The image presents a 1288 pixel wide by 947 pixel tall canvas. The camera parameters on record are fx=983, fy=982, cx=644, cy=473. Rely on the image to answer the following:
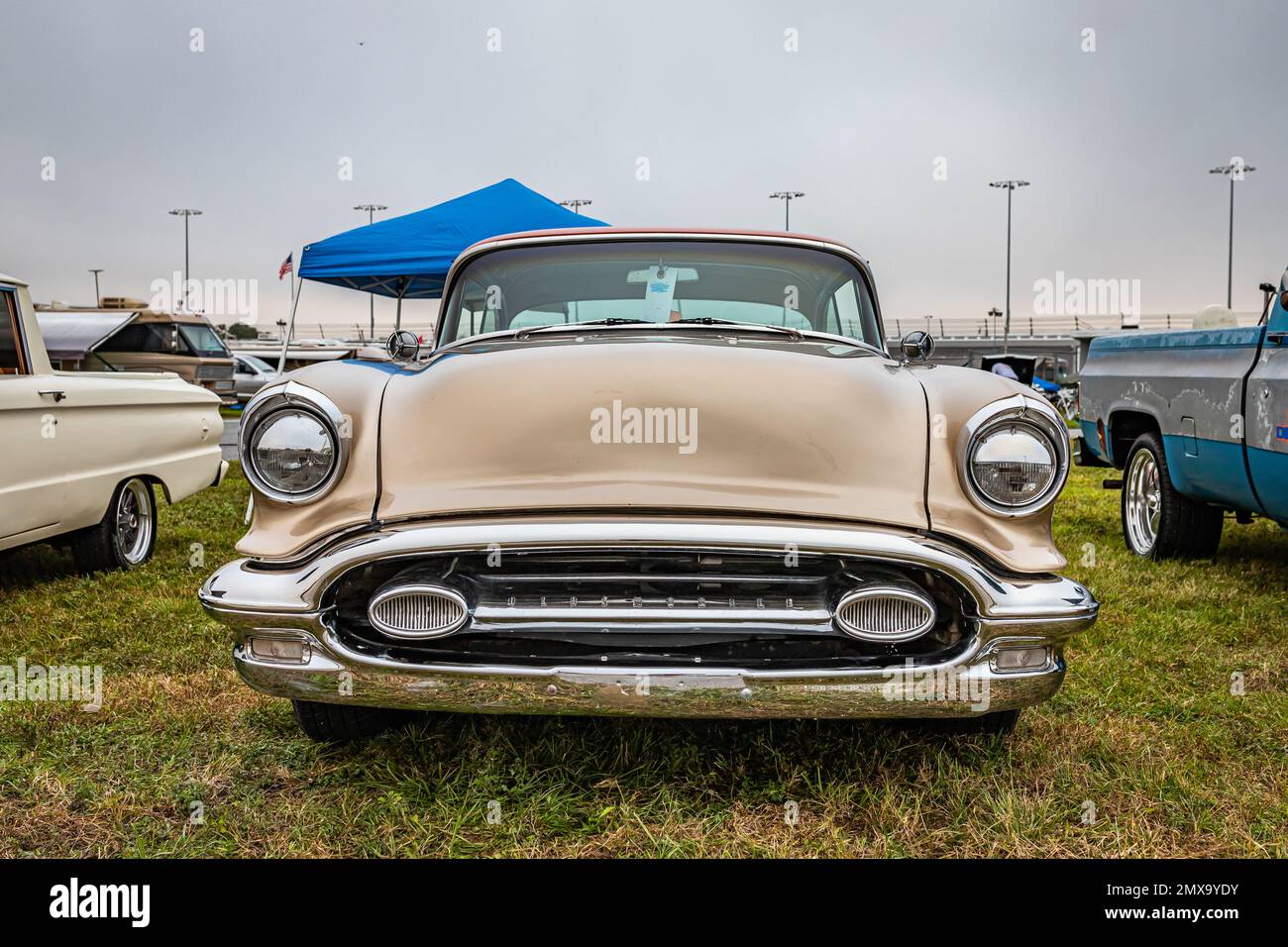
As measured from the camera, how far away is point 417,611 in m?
2.22

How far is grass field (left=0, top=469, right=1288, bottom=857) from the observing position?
2271 millimetres

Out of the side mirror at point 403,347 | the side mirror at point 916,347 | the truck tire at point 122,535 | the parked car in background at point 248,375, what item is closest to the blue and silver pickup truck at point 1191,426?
the side mirror at point 916,347

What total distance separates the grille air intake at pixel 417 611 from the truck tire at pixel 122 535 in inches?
135

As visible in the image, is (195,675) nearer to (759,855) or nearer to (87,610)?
(87,610)

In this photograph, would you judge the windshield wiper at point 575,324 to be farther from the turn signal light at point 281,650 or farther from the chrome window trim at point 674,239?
the turn signal light at point 281,650

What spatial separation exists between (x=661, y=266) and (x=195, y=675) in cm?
214

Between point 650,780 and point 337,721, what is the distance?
87cm

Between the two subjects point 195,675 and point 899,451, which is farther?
point 195,675

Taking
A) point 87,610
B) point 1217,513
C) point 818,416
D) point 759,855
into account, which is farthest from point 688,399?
point 1217,513

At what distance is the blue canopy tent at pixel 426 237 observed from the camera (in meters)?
8.26

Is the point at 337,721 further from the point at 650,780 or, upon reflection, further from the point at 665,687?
the point at 665,687

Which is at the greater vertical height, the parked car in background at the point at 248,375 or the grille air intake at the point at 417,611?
the parked car in background at the point at 248,375

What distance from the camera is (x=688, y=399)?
2.30 meters

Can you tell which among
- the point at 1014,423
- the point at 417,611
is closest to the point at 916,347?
the point at 1014,423
